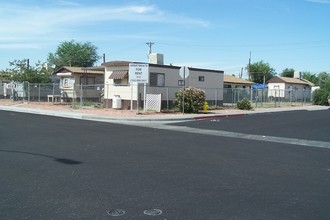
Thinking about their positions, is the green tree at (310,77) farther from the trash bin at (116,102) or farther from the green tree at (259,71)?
the trash bin at (116,102)

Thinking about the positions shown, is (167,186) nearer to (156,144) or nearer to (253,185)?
(253,185)

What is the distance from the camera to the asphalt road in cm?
587

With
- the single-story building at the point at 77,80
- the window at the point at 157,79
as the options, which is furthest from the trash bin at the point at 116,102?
the single-story building at the point at 77,80

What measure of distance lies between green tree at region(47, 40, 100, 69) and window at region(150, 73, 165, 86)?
45922 mm

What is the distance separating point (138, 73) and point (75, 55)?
5236 cm

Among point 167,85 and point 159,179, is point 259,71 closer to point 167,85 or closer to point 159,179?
point 167,85

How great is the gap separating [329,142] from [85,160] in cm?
969

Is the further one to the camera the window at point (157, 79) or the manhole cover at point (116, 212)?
the window at point (157, 79)

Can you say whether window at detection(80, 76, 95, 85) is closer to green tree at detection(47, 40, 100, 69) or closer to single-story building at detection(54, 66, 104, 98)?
single-story building at detection(54, 66, 104, 98)

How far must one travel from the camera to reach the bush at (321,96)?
48000 mm

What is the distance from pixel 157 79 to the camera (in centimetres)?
3016

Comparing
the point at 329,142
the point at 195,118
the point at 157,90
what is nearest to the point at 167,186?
the point at 329,142

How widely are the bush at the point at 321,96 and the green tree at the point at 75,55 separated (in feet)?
143

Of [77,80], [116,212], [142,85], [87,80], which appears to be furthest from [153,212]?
[87,80]
